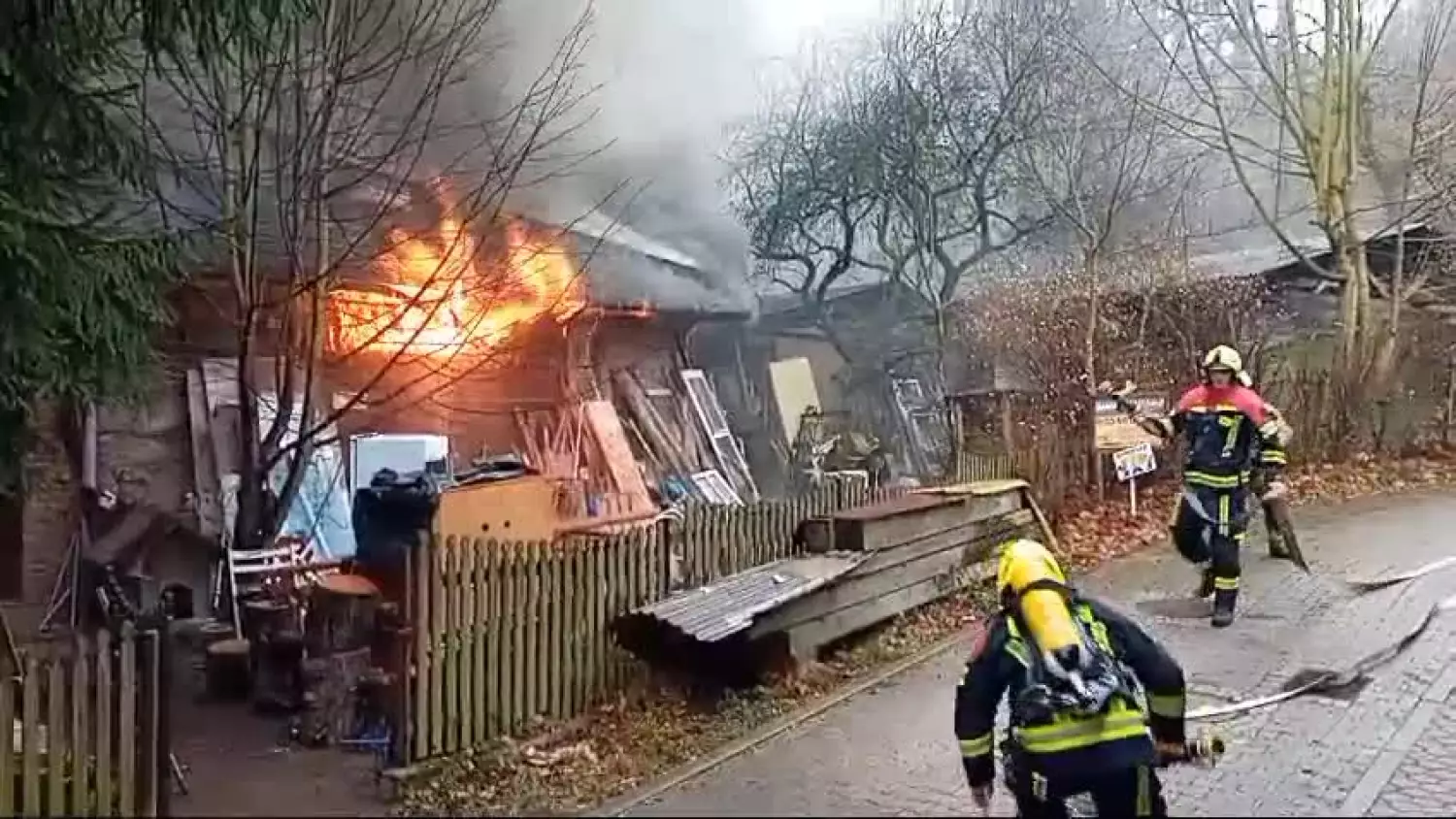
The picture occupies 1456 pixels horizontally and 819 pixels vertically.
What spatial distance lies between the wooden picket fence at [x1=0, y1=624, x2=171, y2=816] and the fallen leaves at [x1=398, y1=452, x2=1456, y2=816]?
97 cm

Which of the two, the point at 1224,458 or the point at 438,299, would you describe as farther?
the point at 438,299

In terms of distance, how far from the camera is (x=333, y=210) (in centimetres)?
998

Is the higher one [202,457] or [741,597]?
[202,457]

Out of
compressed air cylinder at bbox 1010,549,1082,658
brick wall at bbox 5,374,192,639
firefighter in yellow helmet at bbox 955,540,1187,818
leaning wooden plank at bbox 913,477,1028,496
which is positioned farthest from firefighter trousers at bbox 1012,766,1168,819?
brick wall at bbox 5,374,192,639

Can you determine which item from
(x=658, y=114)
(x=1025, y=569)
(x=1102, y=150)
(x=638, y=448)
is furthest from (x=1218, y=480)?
(x=658, y=114)

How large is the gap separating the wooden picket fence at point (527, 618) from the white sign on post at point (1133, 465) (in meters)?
5.33

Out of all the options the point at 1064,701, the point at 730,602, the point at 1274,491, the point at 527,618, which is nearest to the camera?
the point at 1064,701

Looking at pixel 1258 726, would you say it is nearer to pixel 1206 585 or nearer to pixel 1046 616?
pixel 1206 585

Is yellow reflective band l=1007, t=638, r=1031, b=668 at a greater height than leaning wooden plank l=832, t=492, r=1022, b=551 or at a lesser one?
lesser

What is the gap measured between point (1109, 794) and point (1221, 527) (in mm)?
4911

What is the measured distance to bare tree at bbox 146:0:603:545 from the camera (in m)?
9.01

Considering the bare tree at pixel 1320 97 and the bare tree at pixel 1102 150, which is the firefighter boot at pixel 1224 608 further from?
the bare tree at pixel 1320 97

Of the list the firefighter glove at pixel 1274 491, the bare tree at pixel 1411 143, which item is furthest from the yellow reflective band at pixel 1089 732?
the bare tree at pixel 1411 143

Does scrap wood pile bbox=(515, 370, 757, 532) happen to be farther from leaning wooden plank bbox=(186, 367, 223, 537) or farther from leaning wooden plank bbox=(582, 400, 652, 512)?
leaning wooden plank bbox=(186, 367, 223, 537)
